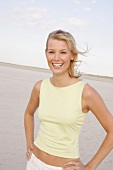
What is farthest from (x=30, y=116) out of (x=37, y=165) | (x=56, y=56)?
(x=56, y=56)

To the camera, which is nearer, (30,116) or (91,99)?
(91,99)

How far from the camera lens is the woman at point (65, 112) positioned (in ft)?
5.97

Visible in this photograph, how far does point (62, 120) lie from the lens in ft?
5.97

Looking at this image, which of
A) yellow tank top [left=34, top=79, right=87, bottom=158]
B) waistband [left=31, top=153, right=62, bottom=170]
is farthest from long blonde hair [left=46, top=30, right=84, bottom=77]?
waistband [left=31, top=153, right=62, bottom=170]

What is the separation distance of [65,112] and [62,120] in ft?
0.17

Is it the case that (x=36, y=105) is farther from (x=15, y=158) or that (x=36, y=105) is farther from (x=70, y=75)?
(x=15, y=158)

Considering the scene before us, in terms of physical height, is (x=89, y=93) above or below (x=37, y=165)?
above

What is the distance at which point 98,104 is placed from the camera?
1.81m

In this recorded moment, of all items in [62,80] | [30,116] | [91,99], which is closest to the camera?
[91,99]

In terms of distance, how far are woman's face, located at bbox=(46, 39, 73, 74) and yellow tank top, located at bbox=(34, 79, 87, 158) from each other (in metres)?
0.13

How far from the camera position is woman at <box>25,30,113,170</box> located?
182 cm

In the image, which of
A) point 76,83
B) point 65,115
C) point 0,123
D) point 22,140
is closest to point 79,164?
point 65,115

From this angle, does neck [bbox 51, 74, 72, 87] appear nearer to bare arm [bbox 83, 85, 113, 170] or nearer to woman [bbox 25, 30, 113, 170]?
woman [bbox 25, 30, 113, 170]

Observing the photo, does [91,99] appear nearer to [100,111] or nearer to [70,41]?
[100,111]
